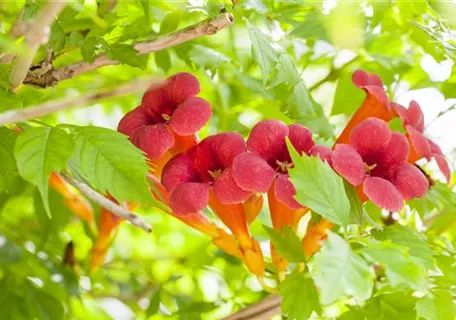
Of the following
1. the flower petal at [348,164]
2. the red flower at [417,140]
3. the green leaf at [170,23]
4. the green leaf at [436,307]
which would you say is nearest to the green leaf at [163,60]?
the green leaf at [170,23]

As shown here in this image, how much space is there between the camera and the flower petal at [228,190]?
3.45ft

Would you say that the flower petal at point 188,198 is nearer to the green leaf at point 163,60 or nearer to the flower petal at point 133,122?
the flower petal at point 133,122

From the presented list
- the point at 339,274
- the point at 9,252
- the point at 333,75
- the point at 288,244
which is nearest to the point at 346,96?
the point at 333,75

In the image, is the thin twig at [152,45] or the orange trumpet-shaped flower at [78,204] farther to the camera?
the orange trumpet-shaped flower at [78,204]

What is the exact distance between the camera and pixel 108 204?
3.25 feet

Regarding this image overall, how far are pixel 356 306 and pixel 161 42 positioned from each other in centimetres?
48

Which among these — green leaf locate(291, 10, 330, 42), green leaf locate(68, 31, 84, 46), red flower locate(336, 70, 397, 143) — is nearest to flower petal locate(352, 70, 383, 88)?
red flower locate(336, 70, 397, 143)

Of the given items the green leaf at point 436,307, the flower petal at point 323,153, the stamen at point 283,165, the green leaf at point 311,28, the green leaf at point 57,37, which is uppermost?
the green leaf at point 57,37

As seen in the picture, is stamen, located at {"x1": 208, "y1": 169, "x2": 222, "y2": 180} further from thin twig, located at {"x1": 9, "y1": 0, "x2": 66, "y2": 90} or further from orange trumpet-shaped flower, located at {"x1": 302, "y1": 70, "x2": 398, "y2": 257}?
thin twig, located at {"x1": 9, "y1": 0, "x2": 66, "y2": 90}

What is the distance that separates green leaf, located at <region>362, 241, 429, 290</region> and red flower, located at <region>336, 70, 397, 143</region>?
38 centimetres

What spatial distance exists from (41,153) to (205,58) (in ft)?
1.75

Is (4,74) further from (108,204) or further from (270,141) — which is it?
(270,141)

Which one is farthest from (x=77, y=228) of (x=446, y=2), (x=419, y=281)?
(x=419, y=281)

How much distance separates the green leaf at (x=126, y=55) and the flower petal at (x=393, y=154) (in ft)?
1.17
